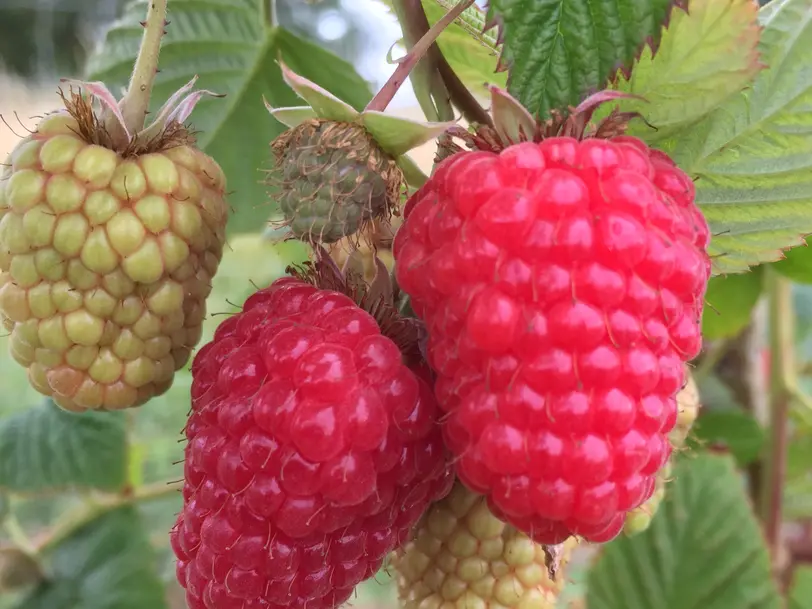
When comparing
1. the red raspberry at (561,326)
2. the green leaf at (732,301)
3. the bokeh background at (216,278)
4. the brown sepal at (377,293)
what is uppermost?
the red raspberry at (561,326)

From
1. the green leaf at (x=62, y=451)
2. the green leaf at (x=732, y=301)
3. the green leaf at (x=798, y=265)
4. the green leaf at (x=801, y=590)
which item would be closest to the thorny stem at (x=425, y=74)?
the green leaf at (x=798, y=265)

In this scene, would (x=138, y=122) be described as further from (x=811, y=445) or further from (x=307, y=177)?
(x=811, y=445)

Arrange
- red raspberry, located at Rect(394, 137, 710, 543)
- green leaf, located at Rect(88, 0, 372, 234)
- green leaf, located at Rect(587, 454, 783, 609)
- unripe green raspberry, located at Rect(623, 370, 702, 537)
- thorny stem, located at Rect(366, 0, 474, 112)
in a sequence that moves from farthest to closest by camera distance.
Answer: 1. green leaf, located at Rect(587, 454, 783, 609)
2. green leaf, located at Rect(88, 0, 372, 234)
3. unripe green raspberry, located at Rect(623, 370, 702, 537)
4. thorny stem, located at Rect(366, 0, 474, 112)
5. red raspberry, located at Rect(394, 137, 710, 543)

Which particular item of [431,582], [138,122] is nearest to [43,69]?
[138,122]

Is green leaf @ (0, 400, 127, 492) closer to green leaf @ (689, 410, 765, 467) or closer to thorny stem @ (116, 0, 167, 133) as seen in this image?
thorny stem @ (116, 0, 167, 133)

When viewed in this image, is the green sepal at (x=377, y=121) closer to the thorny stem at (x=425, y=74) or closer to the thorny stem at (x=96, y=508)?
the thorny stem at (x=425, y=74)

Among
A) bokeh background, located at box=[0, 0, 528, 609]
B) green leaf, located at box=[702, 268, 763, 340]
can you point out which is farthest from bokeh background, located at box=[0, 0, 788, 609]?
green leaf, located at box=[702, 268, 763, 340]

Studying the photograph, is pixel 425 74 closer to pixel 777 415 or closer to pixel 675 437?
pixel 675 437

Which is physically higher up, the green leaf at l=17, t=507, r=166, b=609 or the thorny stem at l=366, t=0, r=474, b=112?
the thorny stem at l=366, t=0, r=474, b=112
